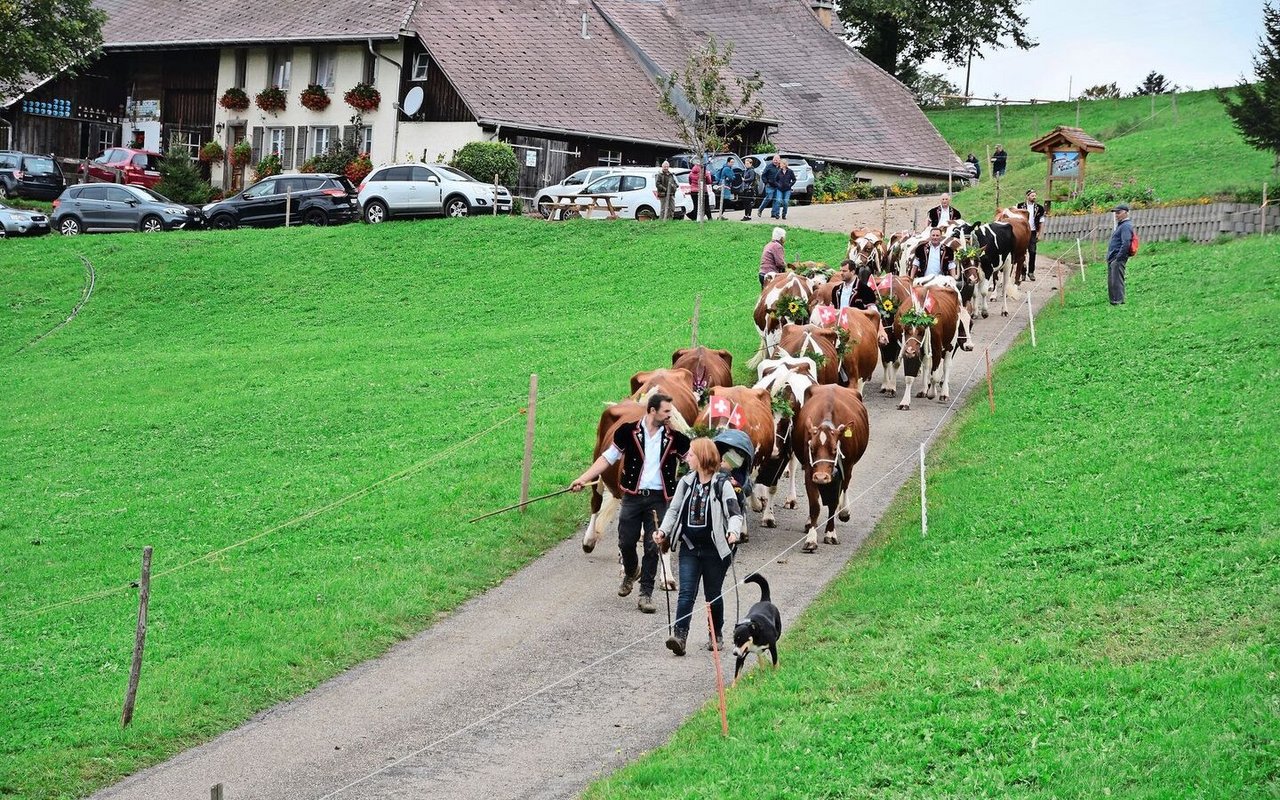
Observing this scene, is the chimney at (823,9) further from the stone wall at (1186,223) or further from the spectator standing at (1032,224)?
the spectator standing at (1032,224)

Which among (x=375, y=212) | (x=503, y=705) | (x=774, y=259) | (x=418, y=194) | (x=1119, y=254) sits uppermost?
(x=418, y=194)

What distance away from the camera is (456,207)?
4297 centimetres

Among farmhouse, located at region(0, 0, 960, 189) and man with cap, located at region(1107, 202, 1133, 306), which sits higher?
farmhouse, located at region(0, 0, 960, 189)

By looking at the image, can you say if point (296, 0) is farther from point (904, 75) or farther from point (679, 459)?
point (679, 459)

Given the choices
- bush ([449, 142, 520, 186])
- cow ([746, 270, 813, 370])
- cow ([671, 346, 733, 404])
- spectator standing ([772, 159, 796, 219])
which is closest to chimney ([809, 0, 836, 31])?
bush ([449, 142, 520, 186])

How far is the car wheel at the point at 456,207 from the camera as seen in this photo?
42.8 meters

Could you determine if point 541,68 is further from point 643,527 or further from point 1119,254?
point 643,527

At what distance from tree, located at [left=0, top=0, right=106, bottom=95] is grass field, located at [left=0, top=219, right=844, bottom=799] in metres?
8.49

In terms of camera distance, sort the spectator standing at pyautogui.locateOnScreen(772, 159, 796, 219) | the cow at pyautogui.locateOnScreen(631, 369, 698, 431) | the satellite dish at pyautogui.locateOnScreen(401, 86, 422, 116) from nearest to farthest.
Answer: the cow at pyautogui.locateOnScreen(631, 369, 698, 431) < the spectator standing at pyautogui.locateOnScreen(772, 159, 796, 219) < the satellite dish at pyautogui.locateOnScreen(401, 86, 422, 116)

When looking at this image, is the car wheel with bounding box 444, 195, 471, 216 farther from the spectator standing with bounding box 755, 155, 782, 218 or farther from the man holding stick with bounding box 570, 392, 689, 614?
the man holding stick with bounding box 570, 392, 689, 614

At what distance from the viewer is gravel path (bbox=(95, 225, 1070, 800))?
11055 mm

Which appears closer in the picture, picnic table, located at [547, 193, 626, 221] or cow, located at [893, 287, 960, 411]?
cow, located at [893, 287, 960, 411]

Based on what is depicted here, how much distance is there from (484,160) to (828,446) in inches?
1230

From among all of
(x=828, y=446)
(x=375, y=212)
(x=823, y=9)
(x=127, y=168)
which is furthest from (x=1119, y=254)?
(x=823, y=9)
